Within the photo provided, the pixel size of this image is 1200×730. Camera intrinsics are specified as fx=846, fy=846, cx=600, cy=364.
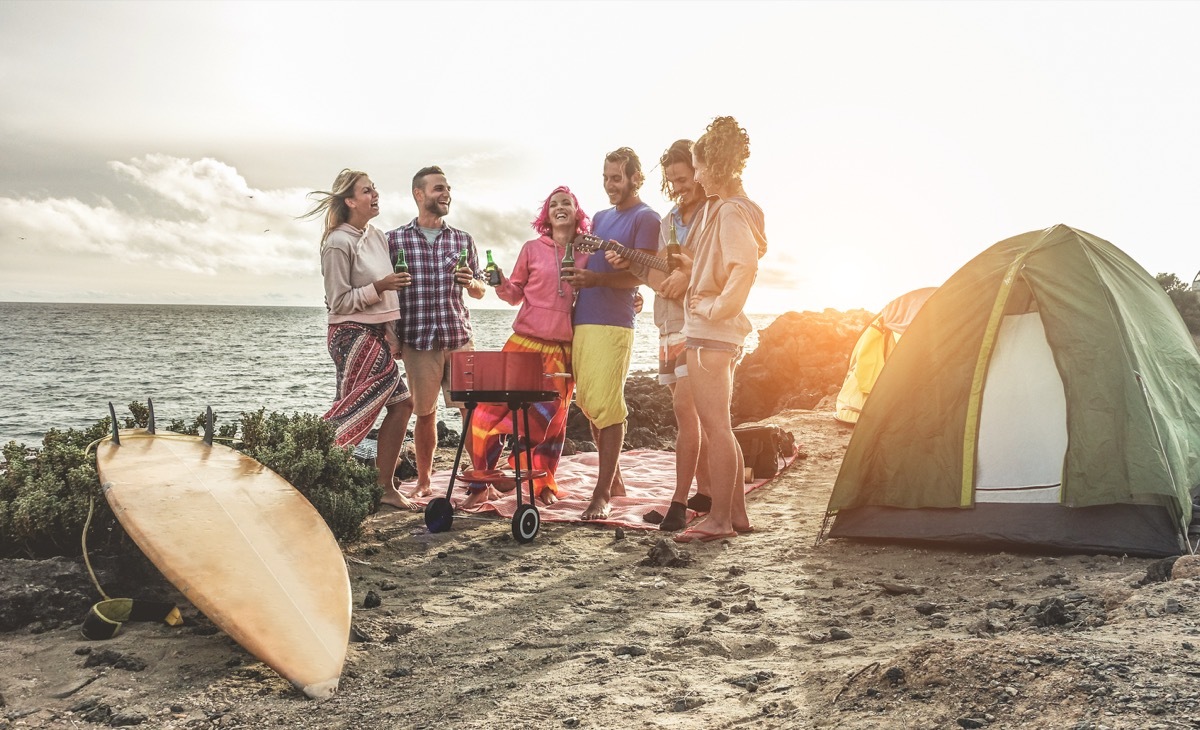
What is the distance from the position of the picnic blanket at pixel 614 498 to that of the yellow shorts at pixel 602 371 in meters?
0.74

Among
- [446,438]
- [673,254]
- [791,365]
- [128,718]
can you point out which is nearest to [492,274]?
[673,254]

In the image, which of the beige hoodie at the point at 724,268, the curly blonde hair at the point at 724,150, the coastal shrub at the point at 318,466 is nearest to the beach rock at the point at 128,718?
the coastal shrub at the point at 318,466

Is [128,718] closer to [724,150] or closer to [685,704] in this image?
[685,704]

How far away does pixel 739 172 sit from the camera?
5.11 metres

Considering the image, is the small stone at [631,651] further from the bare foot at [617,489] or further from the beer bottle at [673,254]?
the bare foot at [617,489]

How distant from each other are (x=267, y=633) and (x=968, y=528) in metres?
3.83

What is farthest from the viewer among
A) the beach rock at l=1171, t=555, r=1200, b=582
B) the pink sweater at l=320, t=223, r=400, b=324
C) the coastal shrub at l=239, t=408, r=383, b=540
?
the pink sweater at l=320, t=223, r=400, b=324

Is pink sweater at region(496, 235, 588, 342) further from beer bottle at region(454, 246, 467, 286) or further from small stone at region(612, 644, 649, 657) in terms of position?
small stone at region(612, 644, 649, 657)

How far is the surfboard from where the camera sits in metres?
3.29

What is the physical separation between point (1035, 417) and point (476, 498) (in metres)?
3.85

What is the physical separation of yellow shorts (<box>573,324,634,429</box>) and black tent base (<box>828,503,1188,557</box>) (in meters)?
1.68

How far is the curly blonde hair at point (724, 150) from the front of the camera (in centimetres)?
503

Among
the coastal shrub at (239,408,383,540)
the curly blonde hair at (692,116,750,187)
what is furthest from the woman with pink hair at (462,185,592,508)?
the curly blonde hair at (692,116,750,187)

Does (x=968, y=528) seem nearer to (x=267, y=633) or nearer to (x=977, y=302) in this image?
(x=977, y=302)
